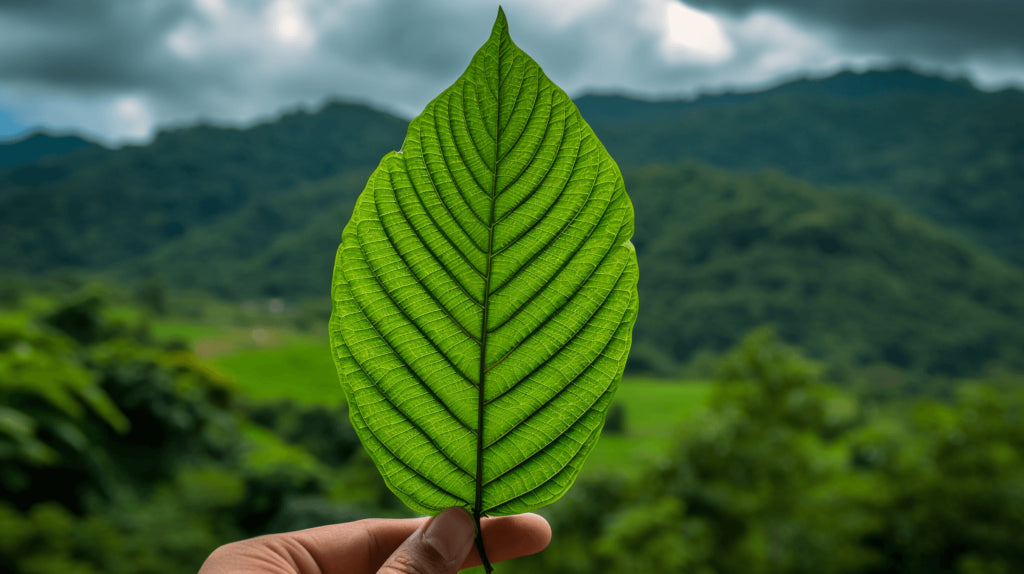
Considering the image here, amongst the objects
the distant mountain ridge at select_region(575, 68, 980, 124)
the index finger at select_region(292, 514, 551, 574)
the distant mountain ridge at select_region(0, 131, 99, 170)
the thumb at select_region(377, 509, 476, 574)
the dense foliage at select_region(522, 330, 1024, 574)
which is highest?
the distant mountain ridge at select_region(575, 68, 980, 124)

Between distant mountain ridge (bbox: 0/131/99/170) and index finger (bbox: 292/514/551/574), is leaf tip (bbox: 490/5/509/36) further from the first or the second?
distant mountain ridge (bbox: 0/131/99/170)

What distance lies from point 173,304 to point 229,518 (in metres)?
40.5

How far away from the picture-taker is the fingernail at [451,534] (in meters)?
0.87

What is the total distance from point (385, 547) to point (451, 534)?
44 centimetres

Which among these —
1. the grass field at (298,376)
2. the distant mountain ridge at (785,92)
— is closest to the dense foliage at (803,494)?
the grass field at (298,376)

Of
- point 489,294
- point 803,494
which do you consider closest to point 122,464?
point 803,494

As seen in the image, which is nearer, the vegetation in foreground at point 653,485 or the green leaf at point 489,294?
the green leaf at point 489,294

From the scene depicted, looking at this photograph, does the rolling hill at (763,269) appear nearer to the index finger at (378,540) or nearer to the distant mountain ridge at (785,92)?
the index finger at (378,540)

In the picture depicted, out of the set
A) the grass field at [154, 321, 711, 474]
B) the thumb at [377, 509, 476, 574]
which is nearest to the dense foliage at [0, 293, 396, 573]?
the thumb at [377, 509, 476, 574]

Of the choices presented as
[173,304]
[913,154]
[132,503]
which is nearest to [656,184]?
[913,154]

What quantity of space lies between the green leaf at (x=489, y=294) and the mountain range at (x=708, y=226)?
1796 inches

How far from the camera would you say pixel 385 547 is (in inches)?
49.4

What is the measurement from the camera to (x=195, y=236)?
71.5 metres

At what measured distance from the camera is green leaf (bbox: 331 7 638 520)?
68 centimetres
